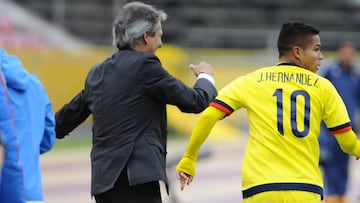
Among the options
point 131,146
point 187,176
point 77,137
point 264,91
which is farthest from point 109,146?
point 77,137

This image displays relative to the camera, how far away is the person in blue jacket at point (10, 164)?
4.81 meters

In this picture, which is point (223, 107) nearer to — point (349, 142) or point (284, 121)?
point (284, 121)

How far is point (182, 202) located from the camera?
12781mm

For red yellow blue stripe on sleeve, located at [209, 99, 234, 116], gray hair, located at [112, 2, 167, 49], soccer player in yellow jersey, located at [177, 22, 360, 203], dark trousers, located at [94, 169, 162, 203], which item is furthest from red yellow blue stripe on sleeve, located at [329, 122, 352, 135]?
gray hair, located at [112, 2, 167, 49]

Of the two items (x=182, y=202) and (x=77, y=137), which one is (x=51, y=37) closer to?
(x=77, y=137)

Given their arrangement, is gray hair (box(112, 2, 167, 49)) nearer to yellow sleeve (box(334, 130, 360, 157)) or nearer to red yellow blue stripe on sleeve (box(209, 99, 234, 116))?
red yellow blue stripe on sleeve (box(209, 99, 234, 116))

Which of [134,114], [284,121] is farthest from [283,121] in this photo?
[134,114]

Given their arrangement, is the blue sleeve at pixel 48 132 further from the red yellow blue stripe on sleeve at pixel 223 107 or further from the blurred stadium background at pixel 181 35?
the blurred stadium background at pixel 181 35

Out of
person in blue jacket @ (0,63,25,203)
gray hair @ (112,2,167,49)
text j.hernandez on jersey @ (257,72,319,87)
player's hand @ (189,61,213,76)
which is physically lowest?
person in blue jacket @ (0,63,25,203)

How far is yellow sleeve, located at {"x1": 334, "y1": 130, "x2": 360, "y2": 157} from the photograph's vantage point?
616cm

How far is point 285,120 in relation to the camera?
5.97m

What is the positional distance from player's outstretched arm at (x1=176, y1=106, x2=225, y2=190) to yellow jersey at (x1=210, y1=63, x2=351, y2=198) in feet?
0.18

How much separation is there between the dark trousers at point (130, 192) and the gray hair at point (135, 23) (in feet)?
2.59

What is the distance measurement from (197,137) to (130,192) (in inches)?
22.1
